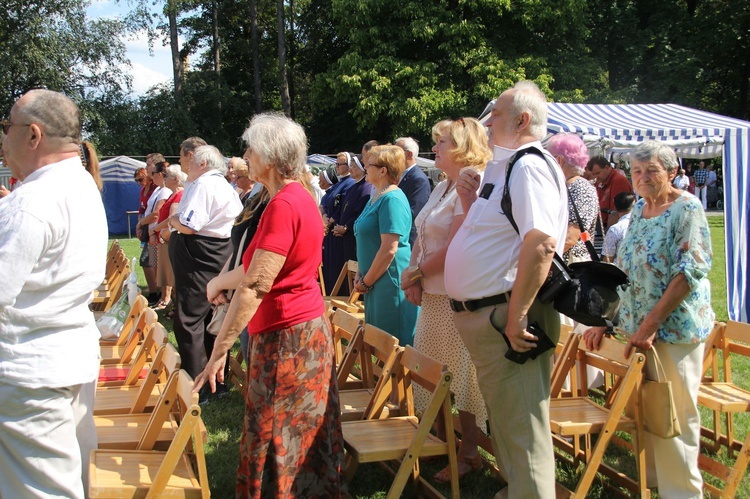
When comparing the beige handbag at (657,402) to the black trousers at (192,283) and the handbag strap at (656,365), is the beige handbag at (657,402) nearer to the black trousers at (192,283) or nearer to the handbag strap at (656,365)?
the handbag strap at (656,365)

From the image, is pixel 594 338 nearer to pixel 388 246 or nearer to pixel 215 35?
pixel 388 246

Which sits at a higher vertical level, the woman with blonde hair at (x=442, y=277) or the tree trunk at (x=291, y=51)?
the tree trunk at (x=291, y=51)

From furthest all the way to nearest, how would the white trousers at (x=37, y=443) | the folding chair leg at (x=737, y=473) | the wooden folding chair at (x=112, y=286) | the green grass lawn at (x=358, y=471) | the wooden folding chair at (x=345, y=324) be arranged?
the wooden folding chair at (x=112, y=286) < the wooden folding chair at (x=345, y=324) < the green grass lawn at (x=358, y=471) < the folding chair leg at (x=737, y=473) < the white trousers at (x=37, y=443)

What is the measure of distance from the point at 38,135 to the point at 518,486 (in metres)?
2.18

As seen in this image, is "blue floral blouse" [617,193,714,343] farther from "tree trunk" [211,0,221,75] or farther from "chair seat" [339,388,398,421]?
"tree trunk" [211,0,221,75]

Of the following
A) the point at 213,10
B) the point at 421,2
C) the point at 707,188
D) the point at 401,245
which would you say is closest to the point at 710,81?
the point at 707,188

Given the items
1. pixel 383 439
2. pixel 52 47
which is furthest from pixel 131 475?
pixel 52 47

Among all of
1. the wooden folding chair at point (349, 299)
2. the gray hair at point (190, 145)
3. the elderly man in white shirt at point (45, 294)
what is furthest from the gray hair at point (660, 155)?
the gray hair at point (190, 145)

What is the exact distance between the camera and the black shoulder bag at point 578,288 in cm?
250

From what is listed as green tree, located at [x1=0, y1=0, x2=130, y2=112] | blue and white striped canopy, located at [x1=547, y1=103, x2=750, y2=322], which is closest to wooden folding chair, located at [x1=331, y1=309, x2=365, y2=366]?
blue and white striped canopy, located at [x1=547, y1=103, x2=750, y2=322]

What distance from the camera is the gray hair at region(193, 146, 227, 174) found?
4855 millimetres

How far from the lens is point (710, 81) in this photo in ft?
94.8

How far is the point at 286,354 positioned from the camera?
9.03ft

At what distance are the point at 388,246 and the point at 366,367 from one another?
0.75 m
